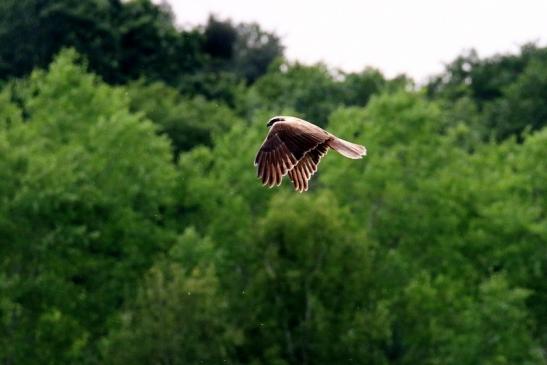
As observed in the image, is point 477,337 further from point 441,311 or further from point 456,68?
point 456,68

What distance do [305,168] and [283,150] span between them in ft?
3.94

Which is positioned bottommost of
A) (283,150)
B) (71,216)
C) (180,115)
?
(283,150)

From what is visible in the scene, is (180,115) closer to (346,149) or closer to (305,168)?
(305,168)

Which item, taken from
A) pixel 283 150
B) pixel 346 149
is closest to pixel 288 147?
pixel 283 150

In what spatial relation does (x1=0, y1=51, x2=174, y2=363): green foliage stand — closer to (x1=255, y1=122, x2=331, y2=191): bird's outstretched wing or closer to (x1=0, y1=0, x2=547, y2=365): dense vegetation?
(x1=0, y1=0, x2=547, y2=365): dense vegetation

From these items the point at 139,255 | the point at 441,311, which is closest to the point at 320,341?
the point at 441,311

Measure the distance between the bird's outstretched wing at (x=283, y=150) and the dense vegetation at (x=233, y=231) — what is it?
82.4 ft

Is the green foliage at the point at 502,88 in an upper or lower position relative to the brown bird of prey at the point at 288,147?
upper

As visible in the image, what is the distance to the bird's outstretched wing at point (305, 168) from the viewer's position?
64.8 feet

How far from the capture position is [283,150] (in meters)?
18.9

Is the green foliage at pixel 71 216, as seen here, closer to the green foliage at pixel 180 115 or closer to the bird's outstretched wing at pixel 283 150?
the green foliage at pixel 180 115

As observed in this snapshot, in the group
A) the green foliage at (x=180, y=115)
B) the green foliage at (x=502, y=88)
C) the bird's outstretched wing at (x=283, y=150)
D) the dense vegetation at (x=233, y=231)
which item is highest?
the green foliage at (x=502, y=88)

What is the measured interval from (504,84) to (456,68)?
12.7ft

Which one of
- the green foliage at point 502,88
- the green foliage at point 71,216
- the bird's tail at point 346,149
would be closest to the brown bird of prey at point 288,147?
the bird's tail at point 346,149
